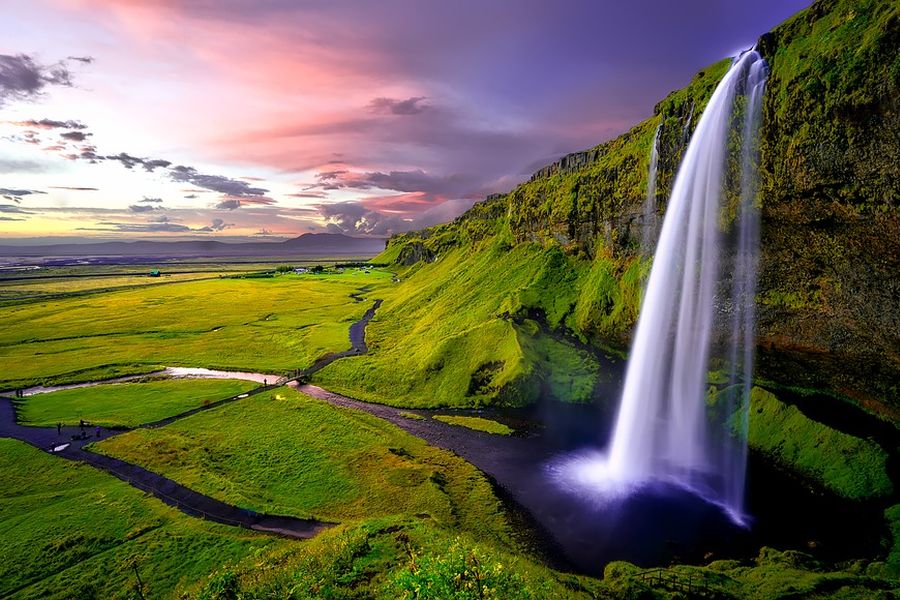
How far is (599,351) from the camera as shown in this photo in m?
68.4

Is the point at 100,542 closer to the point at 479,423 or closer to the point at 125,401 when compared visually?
the point at 479,423

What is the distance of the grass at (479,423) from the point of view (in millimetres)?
53094

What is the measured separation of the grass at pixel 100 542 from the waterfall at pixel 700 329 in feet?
103

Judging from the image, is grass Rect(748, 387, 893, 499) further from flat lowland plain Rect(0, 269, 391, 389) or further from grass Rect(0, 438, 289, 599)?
flat lowland plain Rect(0, 269, 391, 389)

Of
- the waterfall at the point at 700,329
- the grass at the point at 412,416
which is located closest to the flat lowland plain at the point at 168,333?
the grass at the point at 412,416

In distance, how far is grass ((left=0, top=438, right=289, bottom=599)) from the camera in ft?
94.1

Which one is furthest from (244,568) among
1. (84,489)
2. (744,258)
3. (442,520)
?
(744,258)

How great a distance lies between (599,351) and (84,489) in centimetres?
6664

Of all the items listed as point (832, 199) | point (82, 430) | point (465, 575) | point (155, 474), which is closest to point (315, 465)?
point (155, 474)

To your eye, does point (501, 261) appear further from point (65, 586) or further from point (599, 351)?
point (65, 586)

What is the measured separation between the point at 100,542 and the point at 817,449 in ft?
203

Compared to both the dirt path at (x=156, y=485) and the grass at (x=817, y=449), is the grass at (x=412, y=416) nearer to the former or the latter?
the dirt path at (x=156, y=485)

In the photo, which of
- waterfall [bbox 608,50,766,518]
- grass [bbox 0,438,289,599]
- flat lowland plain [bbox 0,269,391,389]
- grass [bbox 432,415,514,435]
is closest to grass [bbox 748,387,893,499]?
waterfall [bbox 608,50,766,518]

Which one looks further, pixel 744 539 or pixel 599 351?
pixel 599 351
